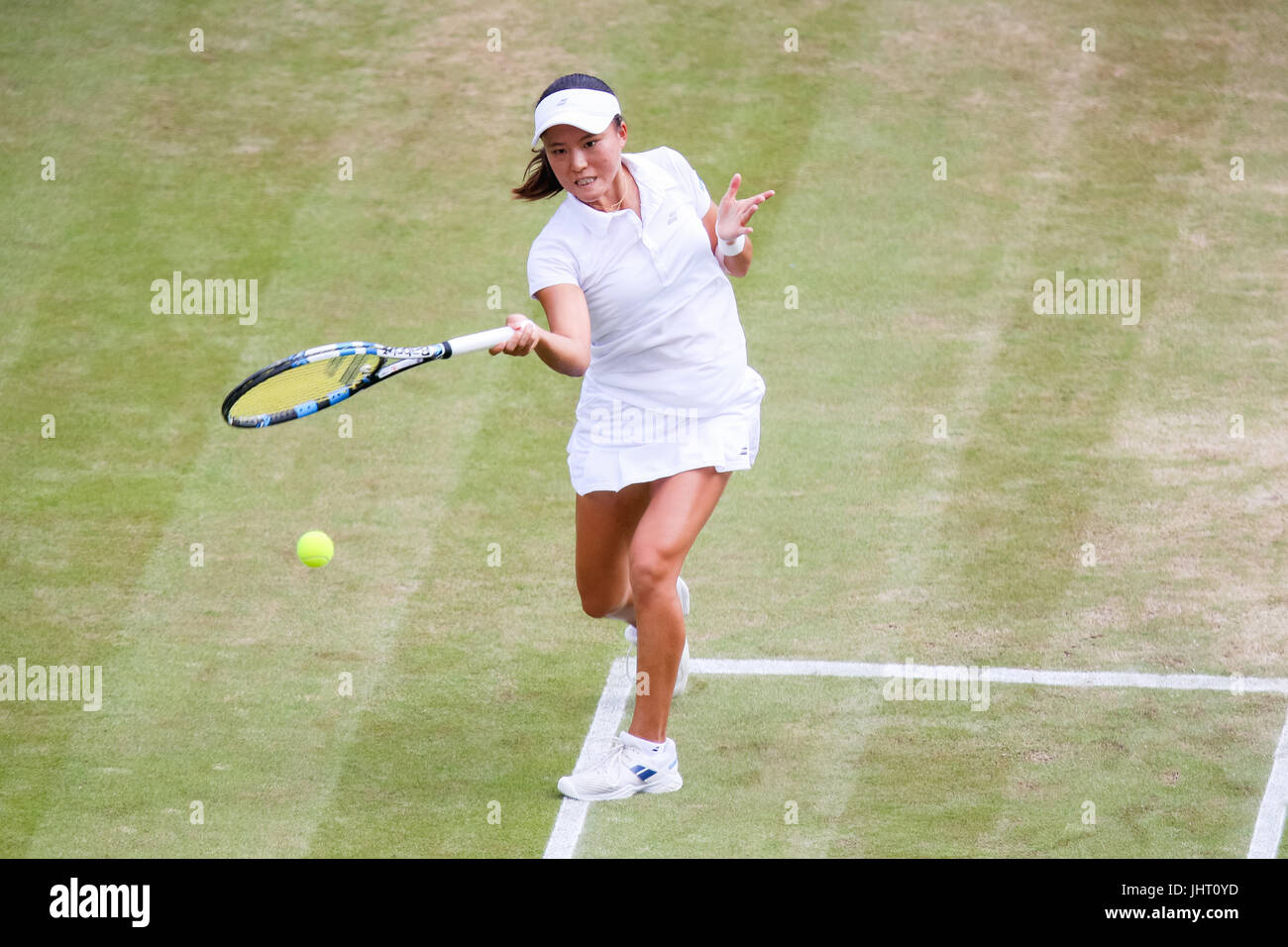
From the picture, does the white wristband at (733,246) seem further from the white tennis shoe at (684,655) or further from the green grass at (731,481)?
the green grass at (731,481)

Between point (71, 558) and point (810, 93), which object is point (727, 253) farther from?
point (810, 93)

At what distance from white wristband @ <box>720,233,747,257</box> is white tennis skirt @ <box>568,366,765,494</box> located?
20.5 inches

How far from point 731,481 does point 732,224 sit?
265 centimetres

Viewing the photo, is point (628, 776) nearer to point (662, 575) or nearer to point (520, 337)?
point (662, 575)

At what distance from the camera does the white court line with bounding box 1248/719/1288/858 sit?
632 cm

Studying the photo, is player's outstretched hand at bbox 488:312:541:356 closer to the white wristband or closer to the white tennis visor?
the white tennis visor

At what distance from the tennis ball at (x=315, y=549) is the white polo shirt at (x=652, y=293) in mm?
1568

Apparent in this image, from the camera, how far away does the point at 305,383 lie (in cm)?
634

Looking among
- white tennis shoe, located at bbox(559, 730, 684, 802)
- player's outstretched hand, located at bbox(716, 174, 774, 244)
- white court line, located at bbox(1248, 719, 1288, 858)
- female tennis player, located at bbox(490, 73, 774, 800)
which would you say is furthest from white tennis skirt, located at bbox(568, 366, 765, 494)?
white court line, located at bbox(1248, 719, 1288, 858)

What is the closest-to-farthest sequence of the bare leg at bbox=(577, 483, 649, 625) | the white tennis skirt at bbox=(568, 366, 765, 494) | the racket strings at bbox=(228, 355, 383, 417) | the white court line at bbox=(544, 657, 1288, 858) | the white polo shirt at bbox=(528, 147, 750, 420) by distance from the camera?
the racket strings at bbox=(228, 355, 383, 417), the white polo shirt at bbox=(528, 147, 750, 420), the white tennis skirt at bbox=(568, 366, 765, 494), the bare leg at bbox=(577, 483, 649, 625), the white court line at bbox=(544, 657, 1288, 858)

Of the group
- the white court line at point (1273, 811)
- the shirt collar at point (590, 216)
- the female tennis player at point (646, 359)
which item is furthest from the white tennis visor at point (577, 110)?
the white court line at point (1273, 811)

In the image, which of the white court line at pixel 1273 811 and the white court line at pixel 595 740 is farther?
the white court line at pixel 595 740

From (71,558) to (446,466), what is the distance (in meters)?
1.89

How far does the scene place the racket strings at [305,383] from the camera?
6227mm
